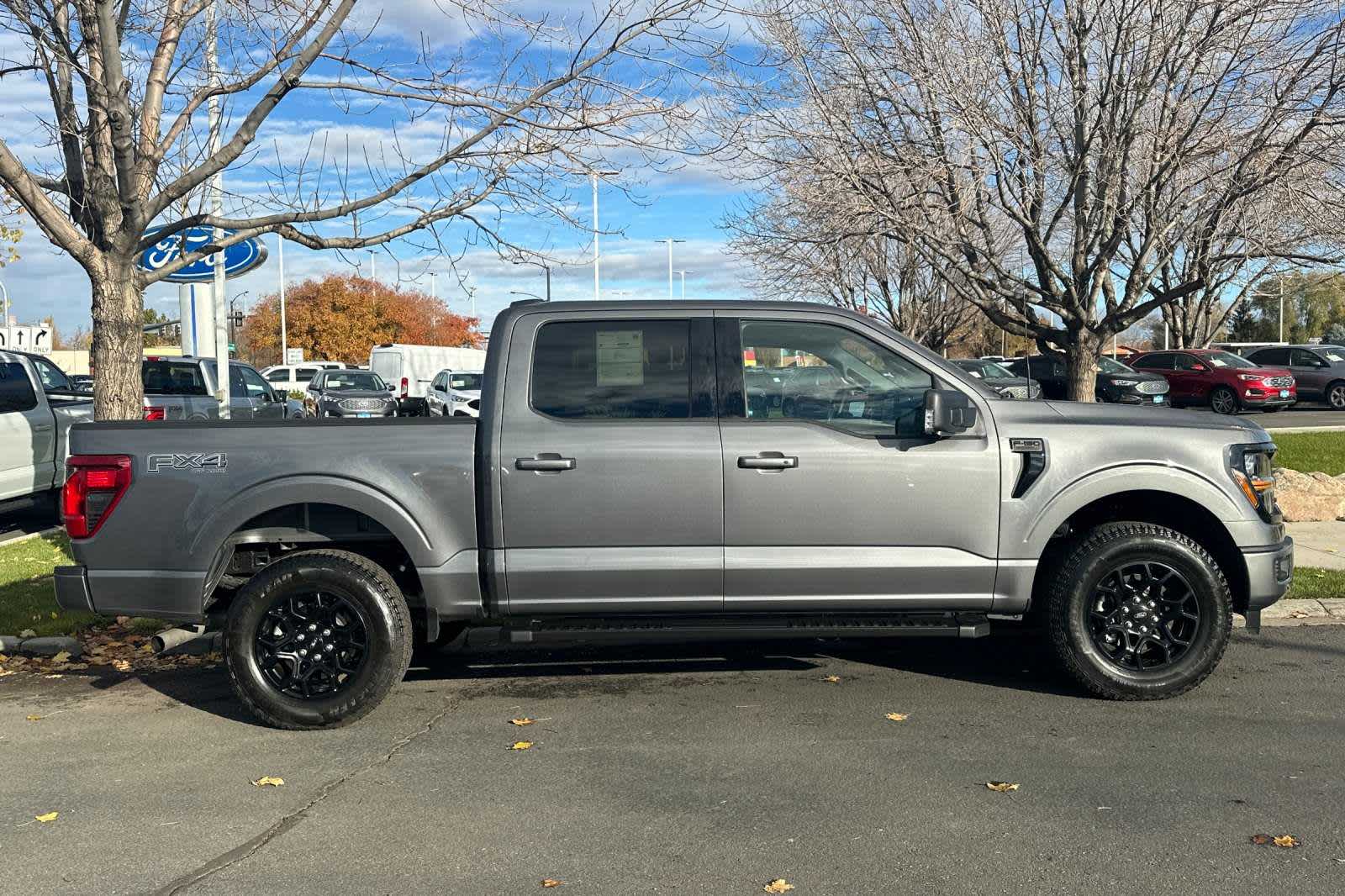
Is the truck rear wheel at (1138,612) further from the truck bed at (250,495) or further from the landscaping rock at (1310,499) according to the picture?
the landscaping rock at (1310,499)

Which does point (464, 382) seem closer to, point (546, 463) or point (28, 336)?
point (28, 336)

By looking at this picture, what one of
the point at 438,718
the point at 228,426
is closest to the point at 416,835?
the point at 438,718

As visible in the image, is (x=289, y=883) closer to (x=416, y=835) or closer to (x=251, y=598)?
(x=416, y=835)

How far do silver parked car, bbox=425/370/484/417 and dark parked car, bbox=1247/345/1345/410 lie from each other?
21.0 metres

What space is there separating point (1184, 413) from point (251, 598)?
15.3 feet

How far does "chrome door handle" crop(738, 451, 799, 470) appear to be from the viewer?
5531mm

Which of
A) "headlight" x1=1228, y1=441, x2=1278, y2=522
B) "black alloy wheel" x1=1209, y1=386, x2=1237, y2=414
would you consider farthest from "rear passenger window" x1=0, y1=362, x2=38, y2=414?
"black alloy wheel" x1=1209, y1=386, x2=1237, y2=414

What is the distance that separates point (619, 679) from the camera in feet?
21.3

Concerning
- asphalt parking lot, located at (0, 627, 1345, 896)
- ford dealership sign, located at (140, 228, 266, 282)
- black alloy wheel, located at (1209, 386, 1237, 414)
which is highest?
ford dealership sign, located at (140, 228, 266, 282)

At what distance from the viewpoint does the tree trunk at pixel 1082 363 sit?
1226cm

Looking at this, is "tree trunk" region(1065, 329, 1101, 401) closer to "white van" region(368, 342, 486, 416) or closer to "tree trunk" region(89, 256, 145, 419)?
"tree trunk" region(89, 256, 145, 419)

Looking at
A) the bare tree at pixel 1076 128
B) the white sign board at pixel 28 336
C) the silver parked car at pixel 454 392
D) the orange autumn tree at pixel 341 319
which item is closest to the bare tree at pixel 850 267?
the bare tree at pixel 1076 128

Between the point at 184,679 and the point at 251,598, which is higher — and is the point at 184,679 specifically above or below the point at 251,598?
below

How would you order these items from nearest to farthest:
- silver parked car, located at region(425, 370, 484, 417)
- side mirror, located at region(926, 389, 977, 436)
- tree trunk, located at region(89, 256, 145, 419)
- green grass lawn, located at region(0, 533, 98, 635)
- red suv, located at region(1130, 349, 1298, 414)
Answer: side mirror, located at region(926, 389, 977, 436) < green grass lawn, located at region(0, 533, 98, 635) < tree trunk, located at region(89, 256, 145, 419) < red suv, located at region(1130, 349, 1298, 414) < silver parked car, located at region(425, 370, 484, 417)
